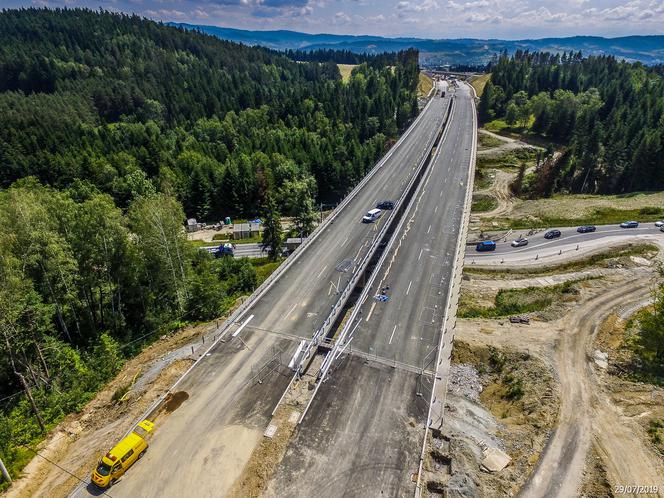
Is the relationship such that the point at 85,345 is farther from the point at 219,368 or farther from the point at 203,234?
the point at 203,234

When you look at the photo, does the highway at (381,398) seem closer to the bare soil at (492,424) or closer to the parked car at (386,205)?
the bare soil at (492,424)

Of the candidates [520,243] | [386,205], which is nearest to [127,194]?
[386,205]

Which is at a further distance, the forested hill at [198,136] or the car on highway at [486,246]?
the forested hill at [198,136]

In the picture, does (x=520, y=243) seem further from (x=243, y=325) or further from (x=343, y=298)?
(x=243, y=325)

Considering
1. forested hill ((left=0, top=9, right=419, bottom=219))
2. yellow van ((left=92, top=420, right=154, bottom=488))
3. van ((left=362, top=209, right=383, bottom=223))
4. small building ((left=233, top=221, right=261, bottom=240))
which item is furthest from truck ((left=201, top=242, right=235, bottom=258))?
yellow van ((left=92, top=420, right=154, bottom=488))

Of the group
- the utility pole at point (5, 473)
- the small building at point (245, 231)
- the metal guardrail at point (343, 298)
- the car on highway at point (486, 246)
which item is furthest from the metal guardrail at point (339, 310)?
the small building at point (245, 231)
